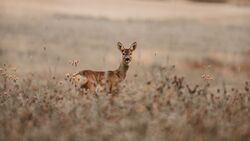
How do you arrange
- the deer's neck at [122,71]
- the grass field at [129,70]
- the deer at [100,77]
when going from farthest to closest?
the deer's neck at [122,71], the deer at [100,77], the grass field at [129,70]

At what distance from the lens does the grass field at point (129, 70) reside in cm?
831

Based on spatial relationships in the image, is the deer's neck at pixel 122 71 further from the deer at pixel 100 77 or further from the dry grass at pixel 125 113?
the dry grass at pixel 125 113

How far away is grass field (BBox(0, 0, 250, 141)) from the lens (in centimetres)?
831

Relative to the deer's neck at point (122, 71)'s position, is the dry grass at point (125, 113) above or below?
below

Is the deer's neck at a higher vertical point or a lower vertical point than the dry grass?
higher

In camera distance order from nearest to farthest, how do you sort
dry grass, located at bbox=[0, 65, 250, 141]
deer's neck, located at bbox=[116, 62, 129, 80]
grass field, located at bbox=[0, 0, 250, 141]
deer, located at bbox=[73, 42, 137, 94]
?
dry grass, located at bbox=[0, 65, 250, 141], grass field, located at bbox=[0, 0, 250, 141], deer, located at bbox=[73, 42, 137, 94], deer's neck, located at bbox=[116, 62, 129, 80]

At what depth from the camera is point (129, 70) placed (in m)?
27.7

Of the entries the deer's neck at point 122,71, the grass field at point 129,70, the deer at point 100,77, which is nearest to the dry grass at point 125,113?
the grass field at point 129,70

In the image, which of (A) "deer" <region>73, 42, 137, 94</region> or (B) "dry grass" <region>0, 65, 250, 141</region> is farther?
(A) "deer" <region>73, 42, 137, 94</region>

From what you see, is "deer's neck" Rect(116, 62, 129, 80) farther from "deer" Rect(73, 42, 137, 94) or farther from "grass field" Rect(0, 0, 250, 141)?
"grass field" Rect(0, 0, 250, 141)

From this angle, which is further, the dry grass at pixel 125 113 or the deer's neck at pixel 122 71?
the deer's neck at pixel 122 71

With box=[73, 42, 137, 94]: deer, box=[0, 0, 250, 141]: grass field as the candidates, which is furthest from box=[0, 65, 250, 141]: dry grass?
box=[73, 42, 137, 94]: deer

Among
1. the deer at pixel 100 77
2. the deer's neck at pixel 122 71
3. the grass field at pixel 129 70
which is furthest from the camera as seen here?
the deer's neck at pixel 122 71

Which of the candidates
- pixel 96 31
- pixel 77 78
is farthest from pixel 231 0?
pixel 77 78
